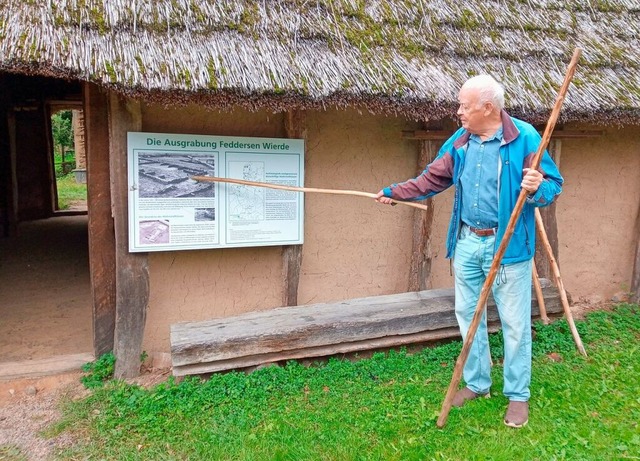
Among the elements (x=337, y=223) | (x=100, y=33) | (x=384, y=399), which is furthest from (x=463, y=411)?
(x=100, y=33)

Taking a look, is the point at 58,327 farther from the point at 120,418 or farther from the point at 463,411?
the point at 463,411

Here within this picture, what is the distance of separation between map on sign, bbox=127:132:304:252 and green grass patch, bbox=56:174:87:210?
982cm

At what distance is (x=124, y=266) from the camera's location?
3582 mm

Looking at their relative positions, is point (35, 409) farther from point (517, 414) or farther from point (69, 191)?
point (69, 191)

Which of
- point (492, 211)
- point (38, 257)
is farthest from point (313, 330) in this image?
point (38, 257)

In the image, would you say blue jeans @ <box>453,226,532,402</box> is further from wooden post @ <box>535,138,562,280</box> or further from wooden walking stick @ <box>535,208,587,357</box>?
wooden post @ <box>535,138,562,280</box>

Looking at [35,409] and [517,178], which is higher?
[517,178]

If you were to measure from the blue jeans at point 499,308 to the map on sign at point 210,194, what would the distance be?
4.79 feet

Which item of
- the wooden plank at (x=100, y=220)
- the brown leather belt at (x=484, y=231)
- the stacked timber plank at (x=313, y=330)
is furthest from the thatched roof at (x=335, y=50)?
the stacked timber plank at (x=313, y=330)

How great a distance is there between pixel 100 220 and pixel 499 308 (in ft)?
9.06

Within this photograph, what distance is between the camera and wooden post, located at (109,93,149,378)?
11.3 feet

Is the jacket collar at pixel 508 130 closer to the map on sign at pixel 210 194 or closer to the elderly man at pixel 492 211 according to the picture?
the elderly man at pixel 492 211

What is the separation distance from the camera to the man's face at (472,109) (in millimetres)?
2660

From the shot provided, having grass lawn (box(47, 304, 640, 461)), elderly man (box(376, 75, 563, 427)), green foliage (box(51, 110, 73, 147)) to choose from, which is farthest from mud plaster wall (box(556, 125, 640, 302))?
green foliage (box(51, 110, 73, 147))
